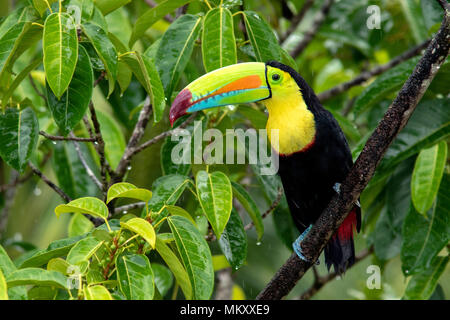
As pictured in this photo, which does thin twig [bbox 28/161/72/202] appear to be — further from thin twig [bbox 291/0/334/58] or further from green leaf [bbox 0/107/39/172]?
thin twig [bbox 291/0/334/58]

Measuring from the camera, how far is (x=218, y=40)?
8.39ft

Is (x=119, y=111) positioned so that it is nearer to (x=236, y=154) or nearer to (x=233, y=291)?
(x=236, y=154)

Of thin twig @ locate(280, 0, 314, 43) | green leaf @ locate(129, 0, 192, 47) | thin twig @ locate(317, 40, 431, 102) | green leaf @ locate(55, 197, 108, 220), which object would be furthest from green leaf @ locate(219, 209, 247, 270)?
thin twig @ locate(280, 0, 314, 43)

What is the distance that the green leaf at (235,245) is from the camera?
268 cm

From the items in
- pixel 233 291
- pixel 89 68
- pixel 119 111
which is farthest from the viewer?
pixel 233 291

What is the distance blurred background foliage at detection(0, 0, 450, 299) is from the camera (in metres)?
3.14

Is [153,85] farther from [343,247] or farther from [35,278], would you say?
[343,247]

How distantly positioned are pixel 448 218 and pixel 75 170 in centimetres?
202

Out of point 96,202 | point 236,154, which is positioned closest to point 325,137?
point 236,154

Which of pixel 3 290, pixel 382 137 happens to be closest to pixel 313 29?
pixel 382 137

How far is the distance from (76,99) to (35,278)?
0.90m

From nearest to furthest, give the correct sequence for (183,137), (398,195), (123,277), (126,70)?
(123,277) → (126,70) → (183,137) → (398,195)

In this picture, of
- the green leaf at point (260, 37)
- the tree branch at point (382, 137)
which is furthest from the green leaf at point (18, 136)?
the tree branch at point (382, 137)
